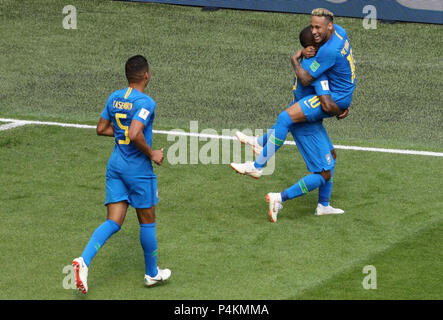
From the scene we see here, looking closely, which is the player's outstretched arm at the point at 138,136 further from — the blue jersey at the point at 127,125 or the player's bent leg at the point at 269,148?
the player's bent leg at the point at 269,148

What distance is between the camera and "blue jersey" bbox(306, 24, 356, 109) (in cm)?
855

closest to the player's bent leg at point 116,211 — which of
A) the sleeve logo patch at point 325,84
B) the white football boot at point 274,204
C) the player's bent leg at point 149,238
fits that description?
the player's bent leg at point 149,238

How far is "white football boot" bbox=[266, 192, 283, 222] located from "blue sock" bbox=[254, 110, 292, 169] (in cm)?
45

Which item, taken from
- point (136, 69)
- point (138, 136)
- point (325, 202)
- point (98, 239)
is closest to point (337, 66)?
point (325, 202)

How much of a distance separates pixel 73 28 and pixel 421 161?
8708 mm

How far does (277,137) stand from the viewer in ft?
29.7

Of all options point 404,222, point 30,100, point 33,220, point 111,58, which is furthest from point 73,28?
point 404,222

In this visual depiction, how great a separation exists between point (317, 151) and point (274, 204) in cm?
71

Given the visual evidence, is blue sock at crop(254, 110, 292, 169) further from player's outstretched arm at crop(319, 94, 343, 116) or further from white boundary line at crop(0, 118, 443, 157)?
white boundary line at crop(0, 118, 443, 157)

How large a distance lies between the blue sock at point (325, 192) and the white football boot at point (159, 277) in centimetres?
229

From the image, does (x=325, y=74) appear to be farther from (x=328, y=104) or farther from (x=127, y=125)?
(x=127, y=125)

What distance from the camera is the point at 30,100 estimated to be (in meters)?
13.5

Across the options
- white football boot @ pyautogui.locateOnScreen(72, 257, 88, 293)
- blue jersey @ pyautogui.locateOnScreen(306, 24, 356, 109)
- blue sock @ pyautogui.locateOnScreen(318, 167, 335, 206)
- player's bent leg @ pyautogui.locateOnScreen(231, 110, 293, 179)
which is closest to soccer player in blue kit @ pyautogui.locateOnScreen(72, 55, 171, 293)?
white football boot @ pyautogui.locateOnScreen(72, 257, 88, 293)
